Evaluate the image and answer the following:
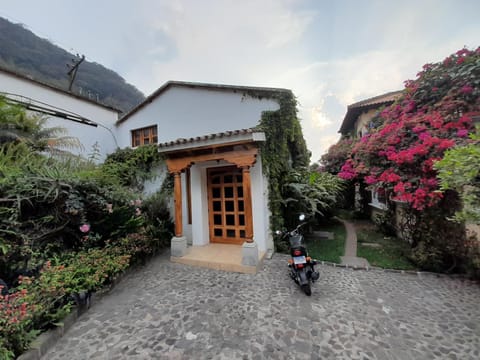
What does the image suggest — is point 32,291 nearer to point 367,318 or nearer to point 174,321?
point 174,321

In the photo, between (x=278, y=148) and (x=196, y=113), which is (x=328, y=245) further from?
(x=196, y=113)

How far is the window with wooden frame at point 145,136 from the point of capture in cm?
827

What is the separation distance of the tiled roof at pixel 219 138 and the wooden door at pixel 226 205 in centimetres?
133

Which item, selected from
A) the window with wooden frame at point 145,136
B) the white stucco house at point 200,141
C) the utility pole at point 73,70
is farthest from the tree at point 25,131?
the utility pole at point 73,70

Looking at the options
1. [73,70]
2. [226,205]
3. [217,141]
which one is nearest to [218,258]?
[226,205]

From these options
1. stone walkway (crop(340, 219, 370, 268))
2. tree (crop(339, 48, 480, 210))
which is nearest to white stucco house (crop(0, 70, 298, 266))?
stone walkway (crop(340, 219, 370, 268))

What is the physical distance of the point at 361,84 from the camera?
23.9 ft

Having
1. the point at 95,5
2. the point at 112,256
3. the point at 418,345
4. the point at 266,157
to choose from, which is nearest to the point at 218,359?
the point at 418,345

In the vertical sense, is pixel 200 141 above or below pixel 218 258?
above

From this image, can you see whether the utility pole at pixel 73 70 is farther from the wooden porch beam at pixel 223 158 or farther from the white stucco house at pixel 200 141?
the wooden porch beam at pixel 223 158

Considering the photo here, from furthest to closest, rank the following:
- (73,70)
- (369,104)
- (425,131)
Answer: (369,104) < (73,70) < (425,131)

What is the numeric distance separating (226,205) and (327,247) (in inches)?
136

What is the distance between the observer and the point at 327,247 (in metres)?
6.03

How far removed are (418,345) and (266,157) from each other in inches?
174
